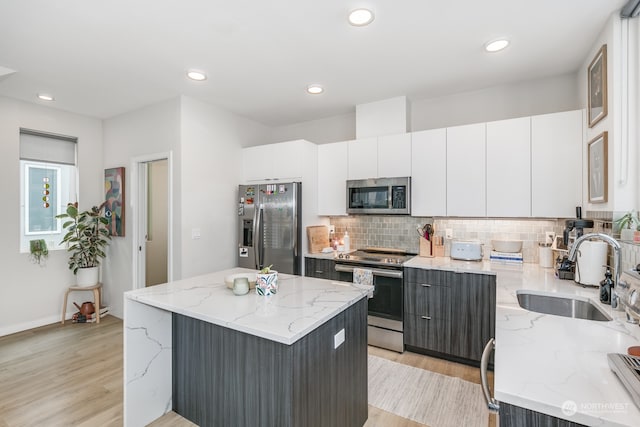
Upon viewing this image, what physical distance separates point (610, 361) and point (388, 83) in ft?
8.77

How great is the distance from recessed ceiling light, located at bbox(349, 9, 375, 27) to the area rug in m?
2.64

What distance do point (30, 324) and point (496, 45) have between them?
18.3ft

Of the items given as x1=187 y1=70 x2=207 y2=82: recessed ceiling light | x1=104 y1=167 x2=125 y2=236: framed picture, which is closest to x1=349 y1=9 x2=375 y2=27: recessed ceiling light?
x1=187 y1=70 x2=207 y2=82: recessed ceiling light

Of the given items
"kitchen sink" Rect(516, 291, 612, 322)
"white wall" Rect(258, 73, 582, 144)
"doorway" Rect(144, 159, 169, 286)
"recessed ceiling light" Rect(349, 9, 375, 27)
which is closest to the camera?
"kitchen sink" Rect(516, 291, 612, 322)

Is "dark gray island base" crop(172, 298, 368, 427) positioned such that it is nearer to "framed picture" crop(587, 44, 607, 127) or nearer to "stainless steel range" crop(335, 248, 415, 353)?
"stainless steel range" crop(335, 248, 415, 353)

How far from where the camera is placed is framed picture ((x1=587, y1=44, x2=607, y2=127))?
6.73 feet

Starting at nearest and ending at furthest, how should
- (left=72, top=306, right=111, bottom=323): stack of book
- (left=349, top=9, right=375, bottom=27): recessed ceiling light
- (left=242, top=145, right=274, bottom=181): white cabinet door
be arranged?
(left=349, top=9, right=375, bottom=27): recessed ceiling light, (left=242, top=145, right=274, bottom=181): white cabinet door, (left=72, top=306, right=111, bottom=323): stack of book

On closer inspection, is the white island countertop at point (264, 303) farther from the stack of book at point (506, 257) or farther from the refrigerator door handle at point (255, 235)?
the stack of book at point (506, 257)

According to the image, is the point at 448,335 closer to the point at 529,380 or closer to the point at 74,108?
the point at 529,380

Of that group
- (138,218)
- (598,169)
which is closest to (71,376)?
(138,218)

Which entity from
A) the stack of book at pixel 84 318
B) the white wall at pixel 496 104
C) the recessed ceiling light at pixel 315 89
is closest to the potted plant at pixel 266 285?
the recessed ceiling light at pixel 315 89

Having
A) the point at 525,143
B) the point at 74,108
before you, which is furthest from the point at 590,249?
the point at 74,108

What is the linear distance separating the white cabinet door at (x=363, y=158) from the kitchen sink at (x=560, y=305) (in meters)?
1.81

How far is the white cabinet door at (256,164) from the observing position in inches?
148
